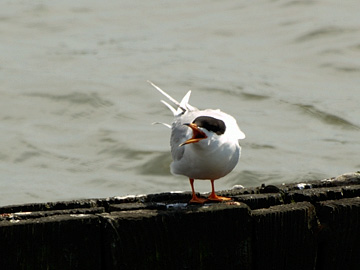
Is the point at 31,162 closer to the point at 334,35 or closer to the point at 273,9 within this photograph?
the point at 334,35

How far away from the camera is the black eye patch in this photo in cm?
426

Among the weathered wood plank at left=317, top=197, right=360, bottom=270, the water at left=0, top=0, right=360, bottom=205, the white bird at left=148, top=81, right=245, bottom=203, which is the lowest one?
the water at left=0, top=0, right=360, bottom=205

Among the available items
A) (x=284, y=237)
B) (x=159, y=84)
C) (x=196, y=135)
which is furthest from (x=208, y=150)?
(x=159, y=84)

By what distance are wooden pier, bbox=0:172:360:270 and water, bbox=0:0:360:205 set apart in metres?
5.46

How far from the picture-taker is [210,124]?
14.0 ft

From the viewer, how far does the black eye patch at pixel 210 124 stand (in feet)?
14.0

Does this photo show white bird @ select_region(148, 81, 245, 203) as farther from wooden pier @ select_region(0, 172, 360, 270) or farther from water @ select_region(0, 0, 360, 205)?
water @ select_region(0, 0, 360, 205)

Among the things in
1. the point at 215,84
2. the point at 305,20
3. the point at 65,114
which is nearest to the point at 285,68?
the point at 215,84

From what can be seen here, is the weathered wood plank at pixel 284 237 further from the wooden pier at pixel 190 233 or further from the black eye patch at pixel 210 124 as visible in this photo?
the black eye patch at pixel 210 124

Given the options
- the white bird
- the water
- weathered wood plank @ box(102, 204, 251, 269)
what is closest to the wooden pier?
weathered wood plank @ box(102, 204, 251, 269)

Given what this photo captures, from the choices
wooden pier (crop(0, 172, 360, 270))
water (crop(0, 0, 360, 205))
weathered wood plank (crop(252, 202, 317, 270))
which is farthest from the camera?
water (crop(0, 0, 360, 205))

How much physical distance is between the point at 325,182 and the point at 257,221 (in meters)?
0.73

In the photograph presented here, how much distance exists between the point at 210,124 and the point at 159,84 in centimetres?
909

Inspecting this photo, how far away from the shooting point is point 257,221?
3.46 metres
